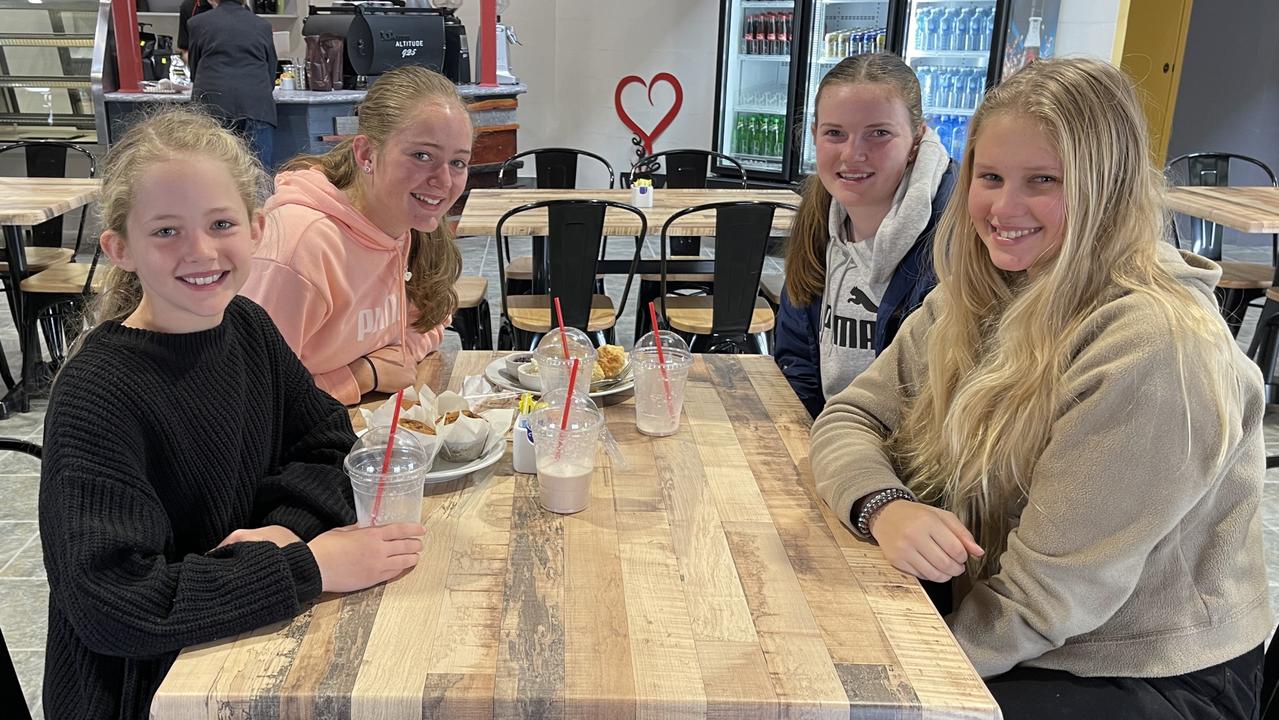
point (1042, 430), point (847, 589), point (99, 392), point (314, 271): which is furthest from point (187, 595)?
point (1042, 430)

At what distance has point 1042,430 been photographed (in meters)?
1.30

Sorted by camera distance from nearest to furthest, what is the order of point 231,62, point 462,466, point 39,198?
1. point 462,466
2. point 39,198
3. point 231,62

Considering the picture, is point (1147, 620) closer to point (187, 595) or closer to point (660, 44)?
point (187, 595)

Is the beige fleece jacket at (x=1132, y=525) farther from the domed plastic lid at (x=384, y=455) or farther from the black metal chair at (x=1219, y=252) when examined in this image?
the black metal chair at (x=1219, y=252)

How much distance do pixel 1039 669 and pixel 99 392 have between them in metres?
1.28

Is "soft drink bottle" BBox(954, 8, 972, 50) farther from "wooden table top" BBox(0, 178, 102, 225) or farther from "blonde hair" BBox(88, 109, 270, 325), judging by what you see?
"blonde hair" BBox(88, 109, 270, 325)

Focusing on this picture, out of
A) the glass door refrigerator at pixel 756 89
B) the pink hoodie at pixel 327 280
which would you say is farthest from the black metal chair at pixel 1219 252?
the pink hoodie at pixel 327 280

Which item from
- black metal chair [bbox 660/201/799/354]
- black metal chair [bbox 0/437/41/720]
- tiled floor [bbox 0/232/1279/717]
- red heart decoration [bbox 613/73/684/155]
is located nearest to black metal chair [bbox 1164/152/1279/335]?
tiled floor [bbox 0/232/1279/717]

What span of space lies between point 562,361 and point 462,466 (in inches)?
13.1

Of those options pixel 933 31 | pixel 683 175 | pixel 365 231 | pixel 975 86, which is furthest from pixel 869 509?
pixel 933 31

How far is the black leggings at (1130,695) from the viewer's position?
1.28 meters

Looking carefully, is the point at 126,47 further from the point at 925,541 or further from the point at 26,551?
the point at 925,541

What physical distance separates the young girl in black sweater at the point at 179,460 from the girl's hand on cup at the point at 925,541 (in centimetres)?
63

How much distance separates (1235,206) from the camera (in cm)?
401
